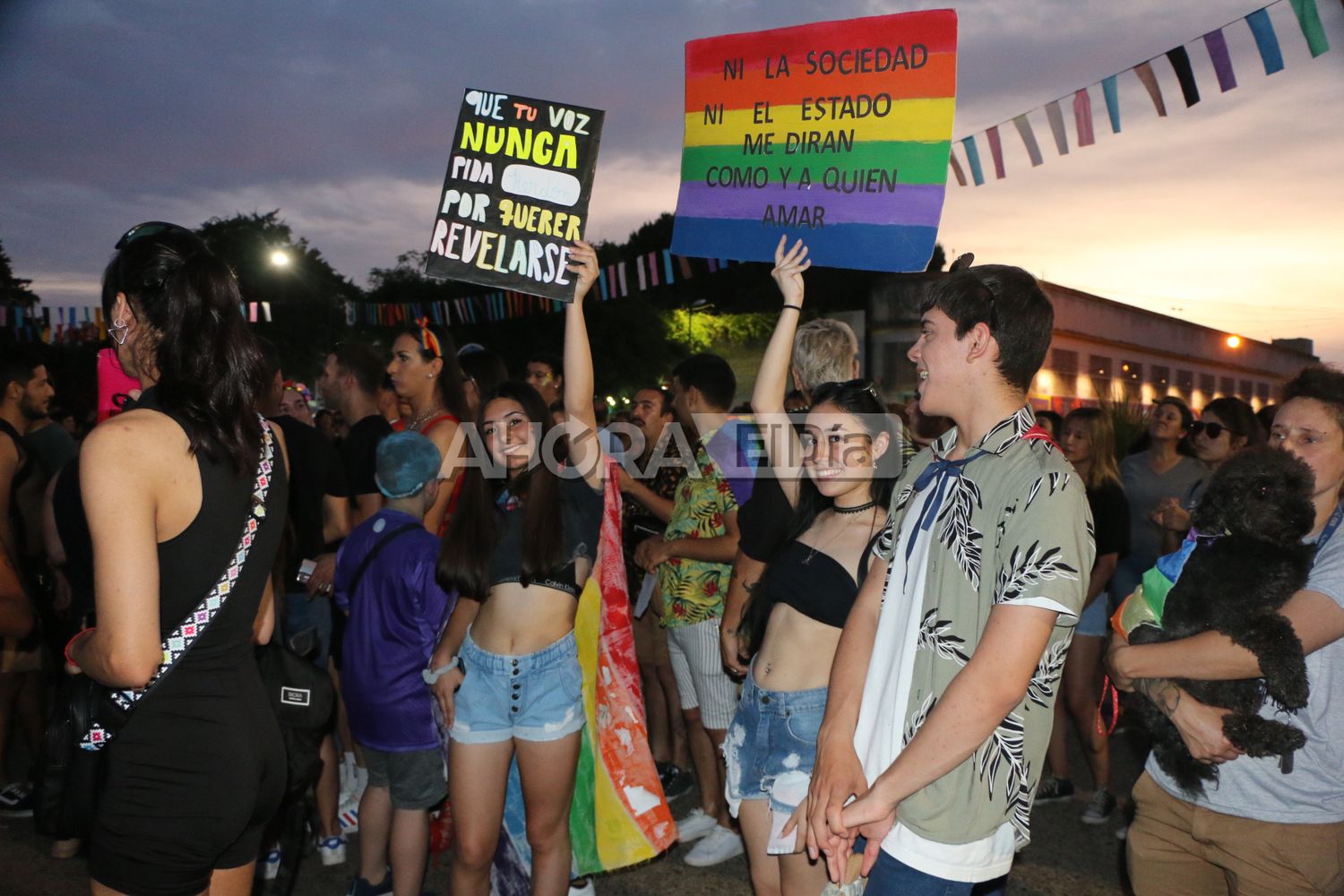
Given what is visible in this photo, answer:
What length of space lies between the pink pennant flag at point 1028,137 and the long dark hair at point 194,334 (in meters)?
5.55

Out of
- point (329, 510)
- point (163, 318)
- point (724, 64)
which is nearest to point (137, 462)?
point (163, 318)

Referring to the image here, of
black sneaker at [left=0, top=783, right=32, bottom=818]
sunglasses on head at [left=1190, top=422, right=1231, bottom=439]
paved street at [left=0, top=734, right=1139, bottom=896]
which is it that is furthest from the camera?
sunglasses on head at [left=1190, top=422, right=1231, bottom=439]

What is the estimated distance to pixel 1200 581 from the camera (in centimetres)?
260

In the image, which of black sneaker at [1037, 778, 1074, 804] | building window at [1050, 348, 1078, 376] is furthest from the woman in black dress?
building window at [1050, 348, 1078, 376]

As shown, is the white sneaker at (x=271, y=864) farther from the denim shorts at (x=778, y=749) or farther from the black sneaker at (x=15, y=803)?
the denim shorts at (x=778, y=749)

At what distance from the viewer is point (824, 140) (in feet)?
11.7

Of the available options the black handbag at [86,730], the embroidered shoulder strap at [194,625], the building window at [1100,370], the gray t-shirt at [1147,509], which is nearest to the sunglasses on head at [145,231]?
the embroidered shoulder strap at [194,625]

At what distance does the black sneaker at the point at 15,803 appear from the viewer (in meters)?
5.29

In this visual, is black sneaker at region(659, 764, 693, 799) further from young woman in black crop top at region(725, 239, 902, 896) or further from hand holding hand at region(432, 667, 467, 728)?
young woman in black crop top at region(725, 239, 902, 896)

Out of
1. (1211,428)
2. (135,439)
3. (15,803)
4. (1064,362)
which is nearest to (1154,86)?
(1211,428)

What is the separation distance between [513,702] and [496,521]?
2.19ft

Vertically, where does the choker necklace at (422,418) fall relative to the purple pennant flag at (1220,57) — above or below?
below

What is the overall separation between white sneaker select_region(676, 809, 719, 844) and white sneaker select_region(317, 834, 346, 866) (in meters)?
1.69

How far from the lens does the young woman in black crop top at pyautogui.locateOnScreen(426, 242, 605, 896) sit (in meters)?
3.40
